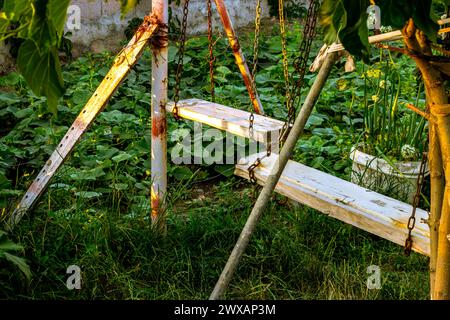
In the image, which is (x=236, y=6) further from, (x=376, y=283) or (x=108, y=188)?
(x=376, y=283)

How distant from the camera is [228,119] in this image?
3857mm

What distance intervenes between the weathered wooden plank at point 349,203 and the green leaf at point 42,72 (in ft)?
5.64

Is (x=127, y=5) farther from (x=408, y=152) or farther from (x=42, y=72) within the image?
(x=408, y=152)

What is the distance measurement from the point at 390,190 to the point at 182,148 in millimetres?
1438

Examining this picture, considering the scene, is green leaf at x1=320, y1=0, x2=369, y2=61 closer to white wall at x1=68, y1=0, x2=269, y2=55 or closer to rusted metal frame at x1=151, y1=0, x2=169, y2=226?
rusted metal frame at x1=151, y1=0, x2=169, y2=226

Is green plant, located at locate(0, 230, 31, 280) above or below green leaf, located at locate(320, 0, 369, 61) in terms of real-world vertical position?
below

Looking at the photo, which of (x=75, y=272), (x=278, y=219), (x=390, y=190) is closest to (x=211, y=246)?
(x=278, y=219)

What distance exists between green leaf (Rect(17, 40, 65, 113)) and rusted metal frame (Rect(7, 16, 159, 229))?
1.92 metres

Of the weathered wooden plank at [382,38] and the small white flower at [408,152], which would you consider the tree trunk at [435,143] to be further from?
the small white flower at [408,152]

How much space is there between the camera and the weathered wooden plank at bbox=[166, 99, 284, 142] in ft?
12.1

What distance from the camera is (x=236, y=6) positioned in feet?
24.3

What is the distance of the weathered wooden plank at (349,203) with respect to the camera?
316 cm

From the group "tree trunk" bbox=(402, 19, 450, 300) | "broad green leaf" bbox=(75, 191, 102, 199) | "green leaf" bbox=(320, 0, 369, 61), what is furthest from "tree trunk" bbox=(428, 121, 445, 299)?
"broad green leaf" bbox=(75, 191, 102, 199)

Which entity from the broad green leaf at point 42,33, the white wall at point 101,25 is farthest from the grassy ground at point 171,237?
the broad green leaf at point 42,33
